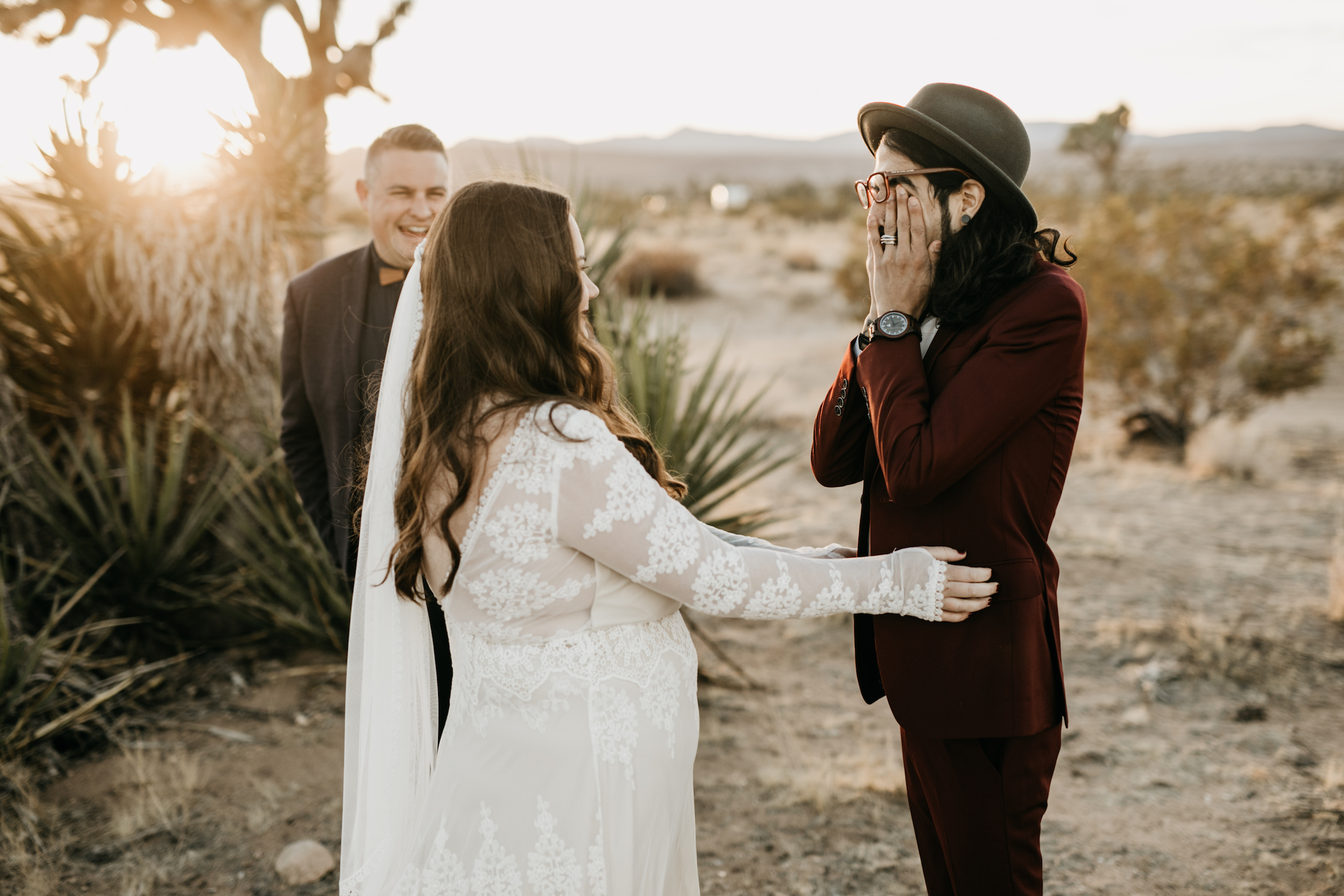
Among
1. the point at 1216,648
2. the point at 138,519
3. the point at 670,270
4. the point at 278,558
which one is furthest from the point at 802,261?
the point at 138,519

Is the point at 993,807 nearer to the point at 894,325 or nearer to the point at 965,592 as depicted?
the point at 965,592

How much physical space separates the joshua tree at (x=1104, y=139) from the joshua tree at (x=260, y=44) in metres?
29.9

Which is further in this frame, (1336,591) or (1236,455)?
(1236,455)

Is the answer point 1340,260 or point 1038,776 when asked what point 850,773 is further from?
point 1340,260

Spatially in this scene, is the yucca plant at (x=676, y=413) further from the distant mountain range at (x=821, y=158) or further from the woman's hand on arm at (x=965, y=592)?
the woman's hand on arm at (x=965, y=592)

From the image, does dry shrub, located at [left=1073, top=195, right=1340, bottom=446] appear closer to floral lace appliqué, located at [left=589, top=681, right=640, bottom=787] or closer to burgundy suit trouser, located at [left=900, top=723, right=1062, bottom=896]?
burgundy suit trouser, located at [left=900, top=723, right=1062, bottom=896]

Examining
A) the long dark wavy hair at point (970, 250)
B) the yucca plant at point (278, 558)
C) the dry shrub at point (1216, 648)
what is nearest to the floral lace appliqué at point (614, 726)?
the long dark wavy hair at point (970, 250)

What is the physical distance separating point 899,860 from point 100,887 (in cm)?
283

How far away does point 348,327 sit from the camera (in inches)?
120

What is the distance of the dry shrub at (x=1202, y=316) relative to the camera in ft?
30.2

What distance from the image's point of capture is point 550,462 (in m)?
1.61

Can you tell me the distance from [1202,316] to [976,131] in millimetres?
8947

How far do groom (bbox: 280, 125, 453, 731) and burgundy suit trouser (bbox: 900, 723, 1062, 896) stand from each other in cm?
164

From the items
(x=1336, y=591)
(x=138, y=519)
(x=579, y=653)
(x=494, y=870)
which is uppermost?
(x=579, y=653)
